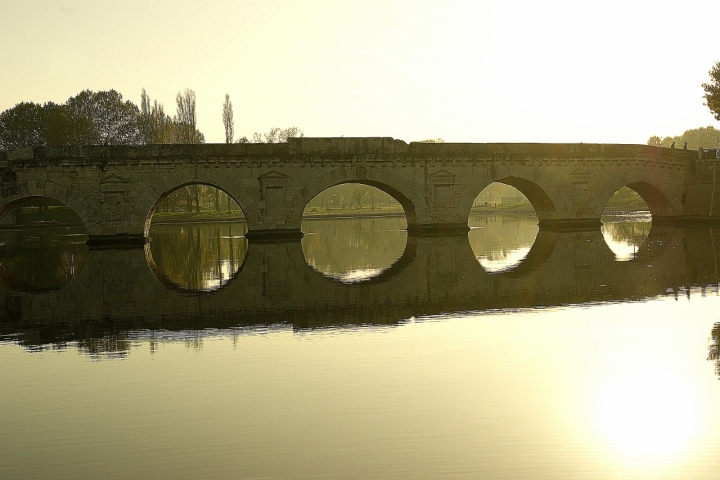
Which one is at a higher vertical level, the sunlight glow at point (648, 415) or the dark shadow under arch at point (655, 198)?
the dark shadow under arch at point (655, 198)

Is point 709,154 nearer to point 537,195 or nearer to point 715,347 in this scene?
point 537,195

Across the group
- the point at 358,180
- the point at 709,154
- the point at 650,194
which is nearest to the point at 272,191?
the point at 358,180

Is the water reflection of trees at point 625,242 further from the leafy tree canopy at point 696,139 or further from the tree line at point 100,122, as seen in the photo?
the leafy tree canopy at point 696,139

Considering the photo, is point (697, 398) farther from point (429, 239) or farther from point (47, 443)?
point (429, 239)

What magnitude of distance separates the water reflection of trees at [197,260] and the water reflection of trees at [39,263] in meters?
2.82

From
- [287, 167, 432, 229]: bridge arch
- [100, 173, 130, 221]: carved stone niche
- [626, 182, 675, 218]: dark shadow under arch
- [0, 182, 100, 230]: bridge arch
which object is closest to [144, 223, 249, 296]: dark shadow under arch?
[100, 173, 130, 221]: carved stone niche

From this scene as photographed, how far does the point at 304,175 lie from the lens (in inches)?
1471

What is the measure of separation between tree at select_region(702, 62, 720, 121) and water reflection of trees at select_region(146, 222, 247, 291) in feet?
117

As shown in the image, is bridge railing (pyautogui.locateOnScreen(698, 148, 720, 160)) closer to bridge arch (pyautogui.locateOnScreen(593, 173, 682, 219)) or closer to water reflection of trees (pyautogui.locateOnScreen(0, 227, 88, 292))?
bridge arch (pyautogui.locateOnScreen(593, 173, 682, 219))

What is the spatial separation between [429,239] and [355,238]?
656 cm

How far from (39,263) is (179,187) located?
942 centimetres

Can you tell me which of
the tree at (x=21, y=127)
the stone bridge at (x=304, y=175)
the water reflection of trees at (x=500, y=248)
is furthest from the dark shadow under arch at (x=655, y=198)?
the tree at (x=21, y=127)

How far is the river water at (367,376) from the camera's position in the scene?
6.98 metres

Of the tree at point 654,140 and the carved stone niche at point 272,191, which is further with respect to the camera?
the tree at point 654,140
